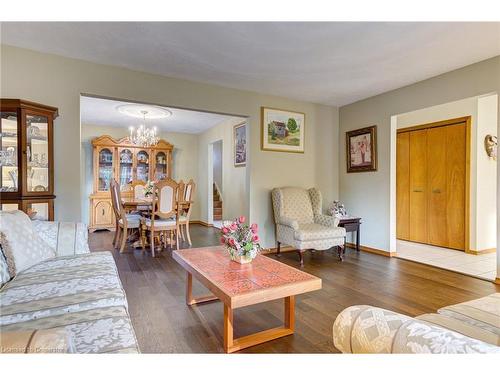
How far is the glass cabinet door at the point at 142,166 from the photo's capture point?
6.60 meters

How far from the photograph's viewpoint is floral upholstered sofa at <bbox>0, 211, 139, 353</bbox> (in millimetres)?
1050

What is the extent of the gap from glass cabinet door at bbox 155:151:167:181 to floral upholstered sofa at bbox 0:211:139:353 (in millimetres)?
4453

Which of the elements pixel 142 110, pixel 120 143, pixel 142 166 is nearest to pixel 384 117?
pixel 142 110

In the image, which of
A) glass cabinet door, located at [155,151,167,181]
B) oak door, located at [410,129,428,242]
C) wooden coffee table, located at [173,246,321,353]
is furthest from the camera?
glass cabinet door, located at [155,151,167,181]

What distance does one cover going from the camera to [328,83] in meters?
3.71

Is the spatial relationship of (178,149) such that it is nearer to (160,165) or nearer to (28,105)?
(160,165)

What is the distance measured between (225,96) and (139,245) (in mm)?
2759

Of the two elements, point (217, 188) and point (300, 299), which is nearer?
point (300, 299)

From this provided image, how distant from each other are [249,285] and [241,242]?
1.54ft

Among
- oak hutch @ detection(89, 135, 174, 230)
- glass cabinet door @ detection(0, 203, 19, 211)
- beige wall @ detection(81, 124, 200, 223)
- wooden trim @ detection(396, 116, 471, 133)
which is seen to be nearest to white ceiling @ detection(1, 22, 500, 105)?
wooden trim @ detection(396, 116, 471, 133)

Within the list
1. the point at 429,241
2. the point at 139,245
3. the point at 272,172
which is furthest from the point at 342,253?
the point at 139,245

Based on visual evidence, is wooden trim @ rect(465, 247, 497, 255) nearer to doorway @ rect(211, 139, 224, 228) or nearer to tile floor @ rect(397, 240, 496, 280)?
tile floor @ rect(397, 240, 496, 280)

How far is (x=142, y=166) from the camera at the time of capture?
6.63m

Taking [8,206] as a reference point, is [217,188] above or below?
above
